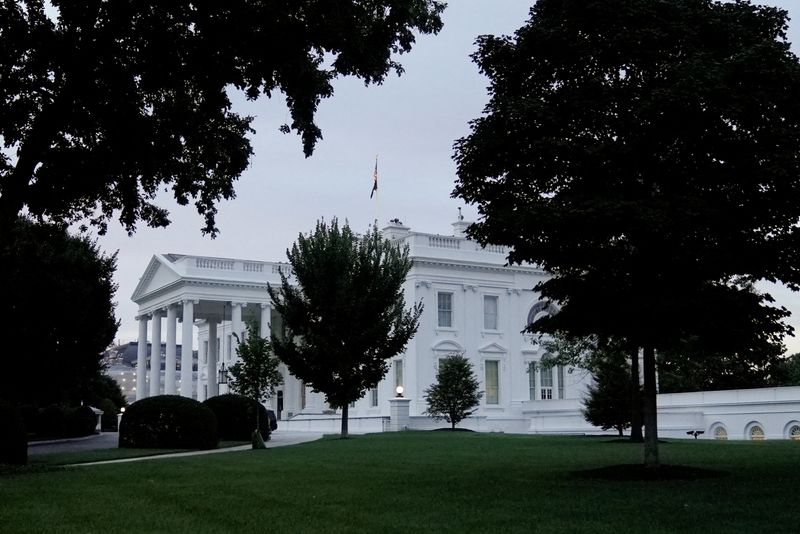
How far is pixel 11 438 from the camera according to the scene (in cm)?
2158

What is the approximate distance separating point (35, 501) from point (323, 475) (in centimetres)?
513

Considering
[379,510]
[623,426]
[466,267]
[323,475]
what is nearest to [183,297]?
[466,267]

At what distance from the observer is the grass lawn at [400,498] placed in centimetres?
998

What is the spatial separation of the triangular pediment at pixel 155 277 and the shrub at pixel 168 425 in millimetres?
32808

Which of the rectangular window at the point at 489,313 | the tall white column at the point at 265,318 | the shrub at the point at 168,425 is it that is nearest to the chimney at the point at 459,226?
the rectangular window at the point at 489,313

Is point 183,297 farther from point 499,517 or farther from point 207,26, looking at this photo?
point 499,517

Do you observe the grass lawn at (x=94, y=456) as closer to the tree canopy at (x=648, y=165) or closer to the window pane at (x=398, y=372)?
A: the tree canopy at (x=648, y=165)

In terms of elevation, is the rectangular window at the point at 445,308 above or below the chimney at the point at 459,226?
below

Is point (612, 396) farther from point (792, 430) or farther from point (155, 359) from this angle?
point (155, 359)

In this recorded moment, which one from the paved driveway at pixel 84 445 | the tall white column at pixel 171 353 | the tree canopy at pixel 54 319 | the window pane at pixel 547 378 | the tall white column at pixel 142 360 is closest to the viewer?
the paved driveway at pixel 84 445

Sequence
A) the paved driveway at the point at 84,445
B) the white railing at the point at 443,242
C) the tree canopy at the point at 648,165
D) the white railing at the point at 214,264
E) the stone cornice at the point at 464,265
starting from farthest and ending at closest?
the white railing at the point at 214,264 < the white railing at the point at 443,242 < the stone cornice at the point at 464,265 < the paved driveway at the point at 84,445 < the tree canopy at the point at 648,165

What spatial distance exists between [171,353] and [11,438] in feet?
144

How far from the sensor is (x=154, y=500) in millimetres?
12695

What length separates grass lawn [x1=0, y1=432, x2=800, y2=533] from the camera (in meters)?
9.98
